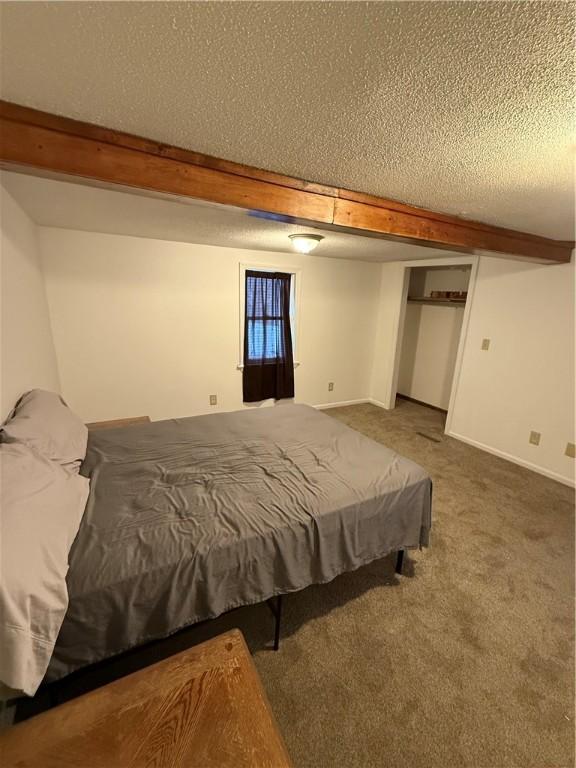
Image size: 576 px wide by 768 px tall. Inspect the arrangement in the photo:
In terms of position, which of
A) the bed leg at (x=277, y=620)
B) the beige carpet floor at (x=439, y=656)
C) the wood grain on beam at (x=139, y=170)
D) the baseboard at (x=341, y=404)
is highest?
the wood grain on beam at (x=139, y=170)

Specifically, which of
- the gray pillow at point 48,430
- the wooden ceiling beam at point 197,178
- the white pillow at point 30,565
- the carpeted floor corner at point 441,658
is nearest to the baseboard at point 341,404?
the carpeted floor corner at point 441,658

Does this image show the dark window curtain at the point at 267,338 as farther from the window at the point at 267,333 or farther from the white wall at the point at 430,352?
the white wall at the point at 430,352

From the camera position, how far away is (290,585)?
1.42 meters

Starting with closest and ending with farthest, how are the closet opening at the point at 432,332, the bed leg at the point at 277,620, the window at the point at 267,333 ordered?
the bed leg at the point at 277,620, the window at the point at 267,333, the closet opening at the point at 432,332

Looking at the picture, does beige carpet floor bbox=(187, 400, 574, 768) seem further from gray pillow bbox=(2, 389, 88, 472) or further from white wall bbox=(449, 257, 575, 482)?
gray pillow bbox=(2, 389, 88, 472)

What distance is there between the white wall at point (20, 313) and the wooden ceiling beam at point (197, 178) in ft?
3.00

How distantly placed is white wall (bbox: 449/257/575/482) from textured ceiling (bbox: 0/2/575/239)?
1.97 meters

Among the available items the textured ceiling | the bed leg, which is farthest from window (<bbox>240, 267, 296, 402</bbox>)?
the bed leg

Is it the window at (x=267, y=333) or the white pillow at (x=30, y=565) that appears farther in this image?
the window at (x=267, y=333)

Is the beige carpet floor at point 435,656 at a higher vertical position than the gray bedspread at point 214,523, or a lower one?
lower

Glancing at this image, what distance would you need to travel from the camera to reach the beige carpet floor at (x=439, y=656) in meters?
1.17

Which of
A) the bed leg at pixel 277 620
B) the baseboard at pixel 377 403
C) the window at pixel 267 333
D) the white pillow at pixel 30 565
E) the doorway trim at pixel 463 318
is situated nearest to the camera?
the white pillow at pixel 30 565

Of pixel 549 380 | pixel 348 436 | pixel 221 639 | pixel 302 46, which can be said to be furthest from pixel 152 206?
pixel 549 380

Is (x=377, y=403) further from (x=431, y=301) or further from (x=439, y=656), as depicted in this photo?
(x=439, y=656)
